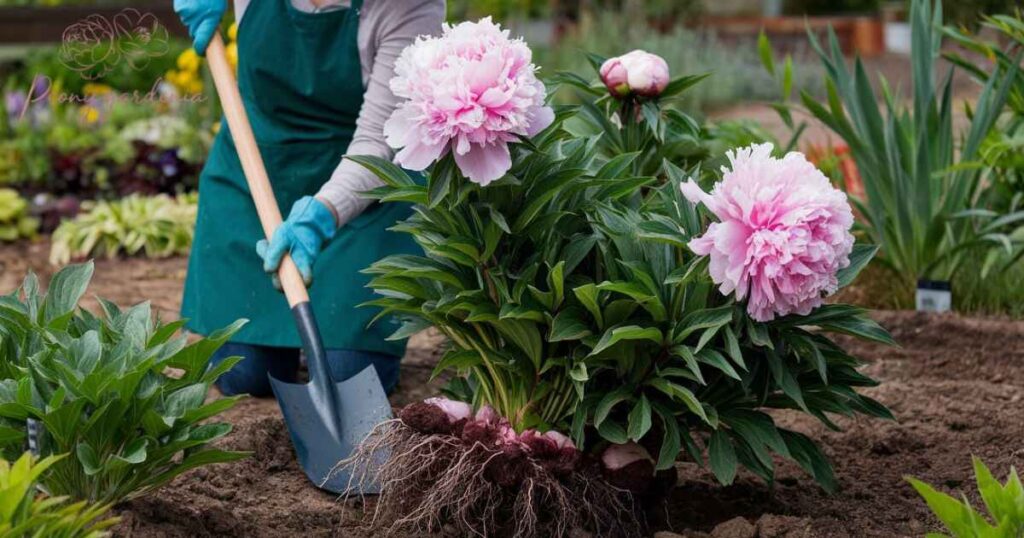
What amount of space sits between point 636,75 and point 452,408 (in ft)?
2.53

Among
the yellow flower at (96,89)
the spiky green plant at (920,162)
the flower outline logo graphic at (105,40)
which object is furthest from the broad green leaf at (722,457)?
the yellow flower at (96,89)

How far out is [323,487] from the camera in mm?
2512

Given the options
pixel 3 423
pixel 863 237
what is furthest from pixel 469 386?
pixel 863 237

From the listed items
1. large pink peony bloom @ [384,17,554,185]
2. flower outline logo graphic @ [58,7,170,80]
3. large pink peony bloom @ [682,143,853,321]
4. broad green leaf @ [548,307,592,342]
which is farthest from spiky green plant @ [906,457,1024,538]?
flower outline logo graphic @ [58,7,170,80]

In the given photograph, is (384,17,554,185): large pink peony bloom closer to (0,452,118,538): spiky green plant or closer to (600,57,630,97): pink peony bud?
(600,57,630,97): pink peony bud

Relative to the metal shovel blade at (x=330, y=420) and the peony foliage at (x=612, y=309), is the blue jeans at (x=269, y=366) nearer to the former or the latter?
the metal shovel blade at (x=330, y=420)

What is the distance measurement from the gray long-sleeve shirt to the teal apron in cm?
7

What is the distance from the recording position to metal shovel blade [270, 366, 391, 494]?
254 centimetres

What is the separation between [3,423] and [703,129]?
1946mm

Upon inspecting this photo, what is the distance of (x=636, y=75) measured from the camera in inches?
102

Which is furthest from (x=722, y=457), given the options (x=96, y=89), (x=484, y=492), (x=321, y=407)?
(x=96, y=89)

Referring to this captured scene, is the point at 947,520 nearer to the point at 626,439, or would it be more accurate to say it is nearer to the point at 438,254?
the point at 626,439

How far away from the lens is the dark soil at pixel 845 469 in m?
2.25

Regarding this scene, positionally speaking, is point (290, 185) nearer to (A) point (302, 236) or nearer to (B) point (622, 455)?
(A) point (302, 236)
